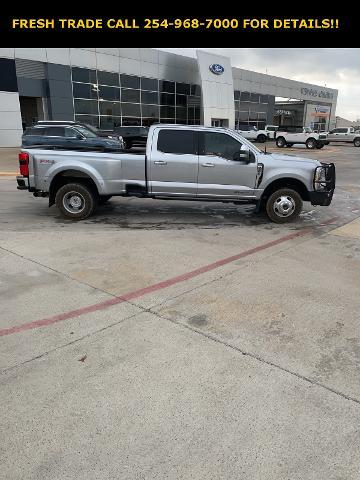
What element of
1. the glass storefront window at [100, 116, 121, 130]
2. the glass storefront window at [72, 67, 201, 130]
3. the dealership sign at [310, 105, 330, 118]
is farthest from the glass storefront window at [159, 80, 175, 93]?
the dealership sign at [310, 105, 330, 118]

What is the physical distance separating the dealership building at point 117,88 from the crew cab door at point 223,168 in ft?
84.6

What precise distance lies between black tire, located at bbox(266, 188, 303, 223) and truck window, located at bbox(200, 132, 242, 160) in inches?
46.6

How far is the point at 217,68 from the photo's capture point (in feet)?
129

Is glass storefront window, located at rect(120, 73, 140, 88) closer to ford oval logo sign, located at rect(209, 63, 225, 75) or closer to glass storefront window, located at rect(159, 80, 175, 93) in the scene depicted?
glass storefront window, located at rect(159, 80, 175, 93)

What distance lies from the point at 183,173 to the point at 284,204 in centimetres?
212

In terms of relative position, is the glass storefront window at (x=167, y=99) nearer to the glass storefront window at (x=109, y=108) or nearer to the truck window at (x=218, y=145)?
the glass storefront window at (x=109, y=108)

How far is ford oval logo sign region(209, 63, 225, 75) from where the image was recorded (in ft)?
128

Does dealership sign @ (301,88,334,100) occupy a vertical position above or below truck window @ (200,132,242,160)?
above

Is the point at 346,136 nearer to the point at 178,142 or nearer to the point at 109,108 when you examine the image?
the point at 109,108

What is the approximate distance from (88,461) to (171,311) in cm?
201

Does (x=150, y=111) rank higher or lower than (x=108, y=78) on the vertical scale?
lower

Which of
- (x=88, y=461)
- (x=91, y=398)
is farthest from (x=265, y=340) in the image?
(x=88, y=461)

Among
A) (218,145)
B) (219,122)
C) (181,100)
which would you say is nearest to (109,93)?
(181,100)
